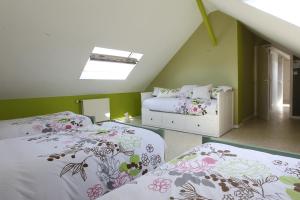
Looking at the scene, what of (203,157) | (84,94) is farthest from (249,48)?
(203,157)

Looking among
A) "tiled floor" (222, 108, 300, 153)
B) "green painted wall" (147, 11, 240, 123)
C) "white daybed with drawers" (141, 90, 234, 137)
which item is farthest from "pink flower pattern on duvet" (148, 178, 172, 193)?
"green painted wall" (147, 11, 240, 123)

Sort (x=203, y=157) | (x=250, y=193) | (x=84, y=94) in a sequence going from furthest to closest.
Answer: (x=84, y=94) < (x=203, y=157) < (x=250, y=193)

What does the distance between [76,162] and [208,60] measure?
3859mm

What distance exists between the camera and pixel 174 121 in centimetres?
417

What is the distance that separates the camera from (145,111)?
15.3 ft

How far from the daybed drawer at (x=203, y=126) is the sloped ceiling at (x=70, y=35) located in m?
1.70

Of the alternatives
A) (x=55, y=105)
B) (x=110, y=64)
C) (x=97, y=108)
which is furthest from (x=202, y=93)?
(x=55, y=105)

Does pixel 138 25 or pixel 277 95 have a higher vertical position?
pixel 138 25

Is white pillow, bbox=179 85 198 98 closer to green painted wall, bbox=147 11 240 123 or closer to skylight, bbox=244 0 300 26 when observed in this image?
green painted wall, bbox=147 11 240 123

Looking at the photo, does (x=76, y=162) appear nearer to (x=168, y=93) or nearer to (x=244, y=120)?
(x=168, y=93)

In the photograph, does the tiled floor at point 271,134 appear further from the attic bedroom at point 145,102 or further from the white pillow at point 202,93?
the white pillow at point 202,93

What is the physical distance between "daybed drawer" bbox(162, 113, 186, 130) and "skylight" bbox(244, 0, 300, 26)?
2.36 meters

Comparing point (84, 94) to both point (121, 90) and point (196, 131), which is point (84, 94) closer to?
point (121, 90)

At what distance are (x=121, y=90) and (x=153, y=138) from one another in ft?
10.8
